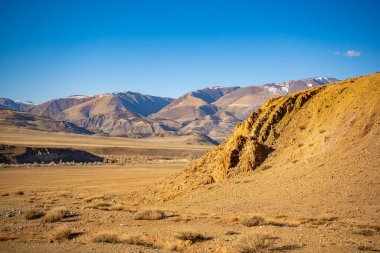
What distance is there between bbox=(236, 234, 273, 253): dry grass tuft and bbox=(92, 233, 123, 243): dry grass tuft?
13.9 ft

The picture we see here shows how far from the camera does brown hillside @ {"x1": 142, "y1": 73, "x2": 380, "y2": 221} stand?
19.0 meters

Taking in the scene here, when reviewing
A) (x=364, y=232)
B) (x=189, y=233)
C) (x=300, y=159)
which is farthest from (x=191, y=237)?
(x=300, y=159)

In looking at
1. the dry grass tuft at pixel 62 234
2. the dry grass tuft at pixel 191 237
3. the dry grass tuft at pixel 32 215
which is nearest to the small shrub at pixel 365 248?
the dry grass tuft at pixel 191 237

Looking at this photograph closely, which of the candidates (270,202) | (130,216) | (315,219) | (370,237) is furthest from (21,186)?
(370,237)

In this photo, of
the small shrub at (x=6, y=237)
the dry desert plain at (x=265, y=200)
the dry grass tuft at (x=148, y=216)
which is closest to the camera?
the dry desert plain at (x=265, y=200)

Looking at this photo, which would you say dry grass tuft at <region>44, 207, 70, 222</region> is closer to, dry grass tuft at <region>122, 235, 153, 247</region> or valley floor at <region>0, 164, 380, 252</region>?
valley floor at <region>0, 164, 380, 252</region>

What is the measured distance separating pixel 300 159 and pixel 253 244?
13.9 m

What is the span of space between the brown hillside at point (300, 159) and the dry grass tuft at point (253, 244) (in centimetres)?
638

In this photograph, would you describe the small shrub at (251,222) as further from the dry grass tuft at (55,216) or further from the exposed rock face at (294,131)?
the exposed rock face at (294,131)

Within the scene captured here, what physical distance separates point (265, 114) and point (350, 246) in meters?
19.3

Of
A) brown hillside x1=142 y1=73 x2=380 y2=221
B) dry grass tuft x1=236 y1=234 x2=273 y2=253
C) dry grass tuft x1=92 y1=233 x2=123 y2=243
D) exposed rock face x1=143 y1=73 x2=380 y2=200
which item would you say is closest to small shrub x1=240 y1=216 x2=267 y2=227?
brown hillside x1=142 y1=73 x2=380 y2=221

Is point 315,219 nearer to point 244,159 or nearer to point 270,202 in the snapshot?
point 270,202

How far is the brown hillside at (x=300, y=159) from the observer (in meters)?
19.0

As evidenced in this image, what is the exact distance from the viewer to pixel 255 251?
10906 millimetres
